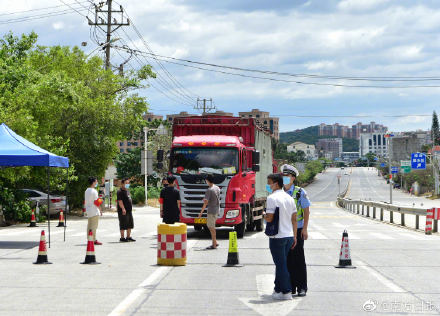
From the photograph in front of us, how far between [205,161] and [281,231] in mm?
10897

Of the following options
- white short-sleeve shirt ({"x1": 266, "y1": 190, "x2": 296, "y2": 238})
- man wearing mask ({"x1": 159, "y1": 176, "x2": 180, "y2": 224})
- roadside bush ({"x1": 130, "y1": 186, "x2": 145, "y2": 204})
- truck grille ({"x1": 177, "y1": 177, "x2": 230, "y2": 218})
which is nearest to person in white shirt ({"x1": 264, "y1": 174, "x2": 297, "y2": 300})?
white short-sleeve shirt ({"x1": 266, "y1": 190, "x2": 296, "y2": 238})

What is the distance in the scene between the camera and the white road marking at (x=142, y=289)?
8352mm

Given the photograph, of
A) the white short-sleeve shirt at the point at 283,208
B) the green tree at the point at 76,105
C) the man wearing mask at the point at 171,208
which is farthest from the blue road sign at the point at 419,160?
A: the white short-sleeve shirt at the point at 283,208

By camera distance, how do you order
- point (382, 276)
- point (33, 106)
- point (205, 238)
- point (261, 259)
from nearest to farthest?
point (382, 276) → point (261, 259) → point (205, 238) → point (33, 106)

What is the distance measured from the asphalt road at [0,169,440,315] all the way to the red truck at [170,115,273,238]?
2037 mm

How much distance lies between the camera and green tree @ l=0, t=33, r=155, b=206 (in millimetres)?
29828

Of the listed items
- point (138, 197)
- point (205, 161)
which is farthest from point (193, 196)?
point (138, 197)

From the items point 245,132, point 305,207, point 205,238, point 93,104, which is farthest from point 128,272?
point 93,104

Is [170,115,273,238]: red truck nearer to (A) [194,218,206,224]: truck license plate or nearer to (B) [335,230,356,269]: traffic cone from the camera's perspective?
(A) [194,218,206,224]: truck license plate

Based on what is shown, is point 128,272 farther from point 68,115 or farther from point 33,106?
point 68,115

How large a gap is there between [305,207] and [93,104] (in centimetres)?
2715

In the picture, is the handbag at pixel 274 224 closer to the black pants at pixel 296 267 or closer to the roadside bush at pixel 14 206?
the black pants at pixel 296 267

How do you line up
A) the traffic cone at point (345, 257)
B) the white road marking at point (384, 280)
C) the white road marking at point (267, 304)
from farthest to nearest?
1. the traffic cone at point (345, 257)
2. the white road marking at point (384, 280)
3. the white road marking at point (267, 304)

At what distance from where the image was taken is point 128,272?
40.0 ft
